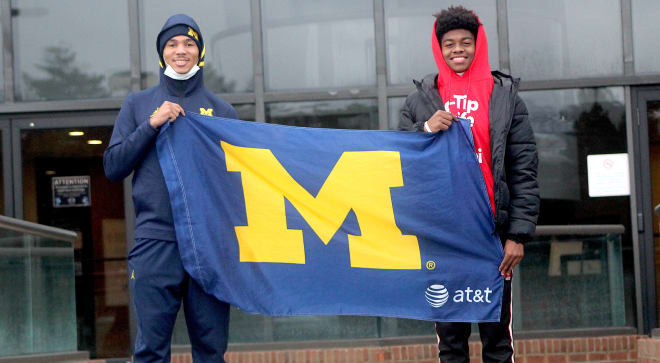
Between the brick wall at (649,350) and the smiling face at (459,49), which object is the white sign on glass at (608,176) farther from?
the smiling face at (459,49)

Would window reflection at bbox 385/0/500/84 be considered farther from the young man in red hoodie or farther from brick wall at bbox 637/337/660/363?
the young man in red hoodie

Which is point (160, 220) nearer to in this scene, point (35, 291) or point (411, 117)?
point (411, 117)

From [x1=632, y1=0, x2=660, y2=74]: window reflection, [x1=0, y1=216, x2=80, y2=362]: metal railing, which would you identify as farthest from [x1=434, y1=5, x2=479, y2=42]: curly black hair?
[x1=632, y1=0, x2=660, y2=74]: window reflection

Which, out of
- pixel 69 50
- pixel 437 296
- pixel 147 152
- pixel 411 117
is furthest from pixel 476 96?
pixel 69 50

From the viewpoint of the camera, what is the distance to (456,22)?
187 inches

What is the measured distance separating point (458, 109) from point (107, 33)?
185 inches

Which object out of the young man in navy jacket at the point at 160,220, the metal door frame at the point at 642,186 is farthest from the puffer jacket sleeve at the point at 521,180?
the metal door frame at the point at 642,186

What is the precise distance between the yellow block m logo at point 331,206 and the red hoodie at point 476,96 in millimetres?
410

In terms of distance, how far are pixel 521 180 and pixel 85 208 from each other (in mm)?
6175

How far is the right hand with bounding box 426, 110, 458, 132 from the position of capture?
4.69 metres

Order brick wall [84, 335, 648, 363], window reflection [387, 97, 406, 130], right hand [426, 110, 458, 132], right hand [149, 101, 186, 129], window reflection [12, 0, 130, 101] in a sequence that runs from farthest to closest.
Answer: window reflection [12, 0, 130, 101], window reflection [387, 97, 406, 130], brick wall [84, 335, 648, 363], right hand [426, 110, 458, 132], right hand [149, 101, 186, 129]

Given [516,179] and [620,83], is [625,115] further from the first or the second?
[516,179]

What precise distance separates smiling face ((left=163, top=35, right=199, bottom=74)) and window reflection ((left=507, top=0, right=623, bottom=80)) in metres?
4.45

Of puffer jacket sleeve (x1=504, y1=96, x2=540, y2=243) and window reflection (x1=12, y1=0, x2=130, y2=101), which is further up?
window reflection (x1=12, y1=0, x2=130, y2=101)
